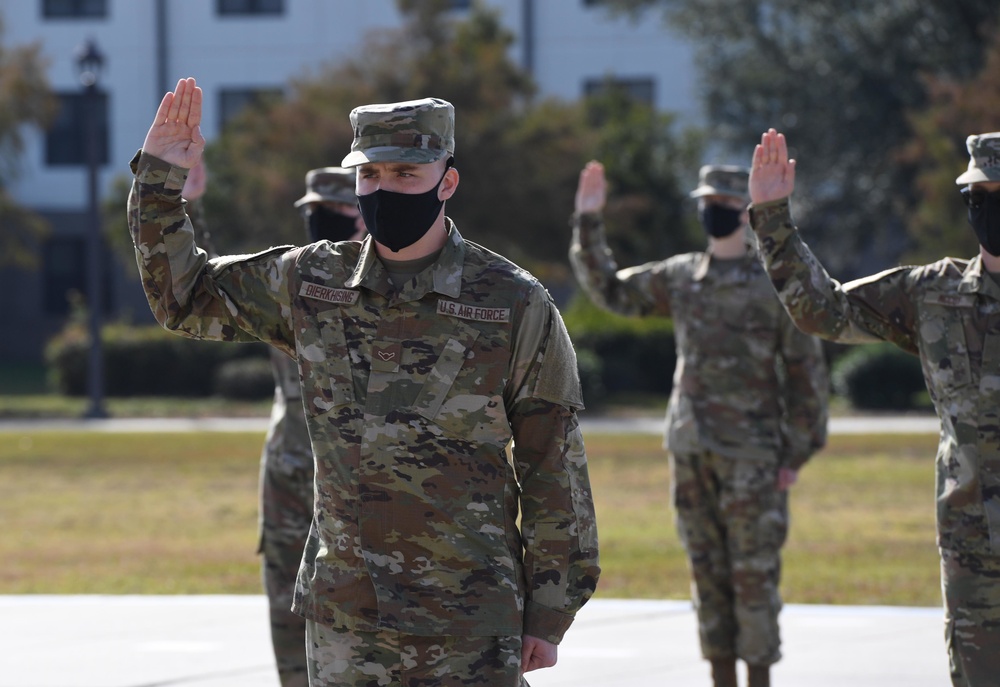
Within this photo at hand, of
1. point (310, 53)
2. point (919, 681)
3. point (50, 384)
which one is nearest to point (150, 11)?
point (310, 53)

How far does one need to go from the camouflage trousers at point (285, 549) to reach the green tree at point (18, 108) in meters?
29.3

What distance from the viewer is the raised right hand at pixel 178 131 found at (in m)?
4.07

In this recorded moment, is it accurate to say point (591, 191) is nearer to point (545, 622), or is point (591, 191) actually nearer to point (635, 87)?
point (545, 622)

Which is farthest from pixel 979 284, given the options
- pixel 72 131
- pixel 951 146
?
pixel 72 131

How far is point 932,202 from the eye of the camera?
26.7 metres

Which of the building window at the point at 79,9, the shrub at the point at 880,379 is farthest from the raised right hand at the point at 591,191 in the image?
the building window at the point at 79,9

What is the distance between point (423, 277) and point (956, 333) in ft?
6.58

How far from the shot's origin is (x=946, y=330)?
17.0 feet

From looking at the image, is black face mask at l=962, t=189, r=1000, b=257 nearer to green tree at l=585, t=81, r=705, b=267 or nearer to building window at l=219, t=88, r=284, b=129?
green tree at l=585, t=81, r=705, b=267

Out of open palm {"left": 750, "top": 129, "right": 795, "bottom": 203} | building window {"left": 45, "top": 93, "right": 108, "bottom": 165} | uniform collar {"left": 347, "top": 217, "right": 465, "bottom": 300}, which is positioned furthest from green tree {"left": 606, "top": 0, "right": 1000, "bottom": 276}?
uniform collar {"left": 347, "top": 217, "right": 465, "bottom": 300}

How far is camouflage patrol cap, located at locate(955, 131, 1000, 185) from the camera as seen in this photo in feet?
16.8

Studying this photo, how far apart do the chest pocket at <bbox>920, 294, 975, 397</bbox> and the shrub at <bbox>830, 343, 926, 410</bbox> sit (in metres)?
22.7

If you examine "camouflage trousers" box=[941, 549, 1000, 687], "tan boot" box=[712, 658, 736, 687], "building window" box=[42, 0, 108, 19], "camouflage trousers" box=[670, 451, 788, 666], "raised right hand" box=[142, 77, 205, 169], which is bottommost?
"tan boot" box=[712, 658, 736, 687]

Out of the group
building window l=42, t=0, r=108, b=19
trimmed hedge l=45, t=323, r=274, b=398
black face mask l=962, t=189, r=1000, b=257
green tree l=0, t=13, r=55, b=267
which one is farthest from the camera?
building window l=42, t=0, r=108, b=19
